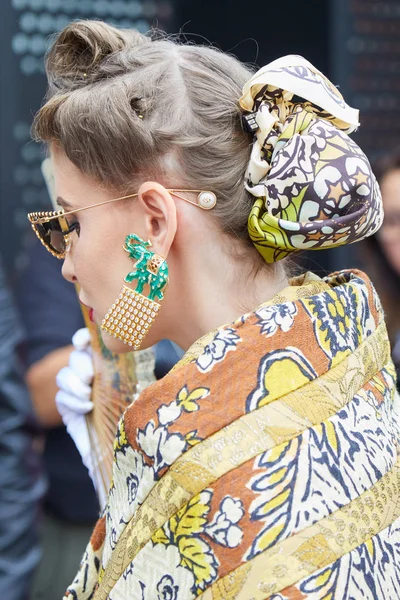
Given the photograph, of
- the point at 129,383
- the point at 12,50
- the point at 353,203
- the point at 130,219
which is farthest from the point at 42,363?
the point at 353,203

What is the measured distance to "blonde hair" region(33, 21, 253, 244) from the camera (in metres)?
1.37

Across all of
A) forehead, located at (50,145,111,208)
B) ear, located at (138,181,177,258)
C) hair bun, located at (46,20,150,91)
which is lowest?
ear, located at (138,181,177,258)

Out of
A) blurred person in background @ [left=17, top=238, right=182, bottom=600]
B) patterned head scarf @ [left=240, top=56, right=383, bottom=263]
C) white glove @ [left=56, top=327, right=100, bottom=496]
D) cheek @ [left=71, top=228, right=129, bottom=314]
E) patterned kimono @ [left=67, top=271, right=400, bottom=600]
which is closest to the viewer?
patterned kimono @ [left=67, top=271, right=400, bottom=600]

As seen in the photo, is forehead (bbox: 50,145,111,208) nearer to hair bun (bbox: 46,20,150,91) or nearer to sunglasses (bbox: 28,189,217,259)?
sunglasses (bbox: 28,189,217,259)

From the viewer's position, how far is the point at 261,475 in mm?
1160

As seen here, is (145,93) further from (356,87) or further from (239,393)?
(356,87)

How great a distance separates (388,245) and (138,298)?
2288 millimetres

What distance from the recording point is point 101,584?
1.29 m

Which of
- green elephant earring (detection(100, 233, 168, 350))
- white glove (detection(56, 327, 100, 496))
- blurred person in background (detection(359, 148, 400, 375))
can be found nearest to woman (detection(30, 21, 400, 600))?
green elephant earring (detection(100, 233, 168, 350))

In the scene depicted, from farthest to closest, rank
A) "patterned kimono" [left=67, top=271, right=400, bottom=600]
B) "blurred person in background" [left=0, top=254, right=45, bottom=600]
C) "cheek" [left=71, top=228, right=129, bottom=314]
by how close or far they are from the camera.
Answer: "blurred person in background" [left=0, top=254, right=45, bottom=600] → "cheek" [left=71, top=228, right=129, bottom=314] → "patterned kimono" [left=67, top=271, right=400, bottom=600]

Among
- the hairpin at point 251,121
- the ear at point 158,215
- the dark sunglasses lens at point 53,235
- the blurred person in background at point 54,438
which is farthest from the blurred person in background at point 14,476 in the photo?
the hairpin at point 251,121

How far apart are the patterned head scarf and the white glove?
0.60 m

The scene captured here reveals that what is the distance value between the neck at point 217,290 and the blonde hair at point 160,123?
61mm

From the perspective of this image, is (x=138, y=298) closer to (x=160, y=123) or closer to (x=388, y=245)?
(x=160, y=123)
